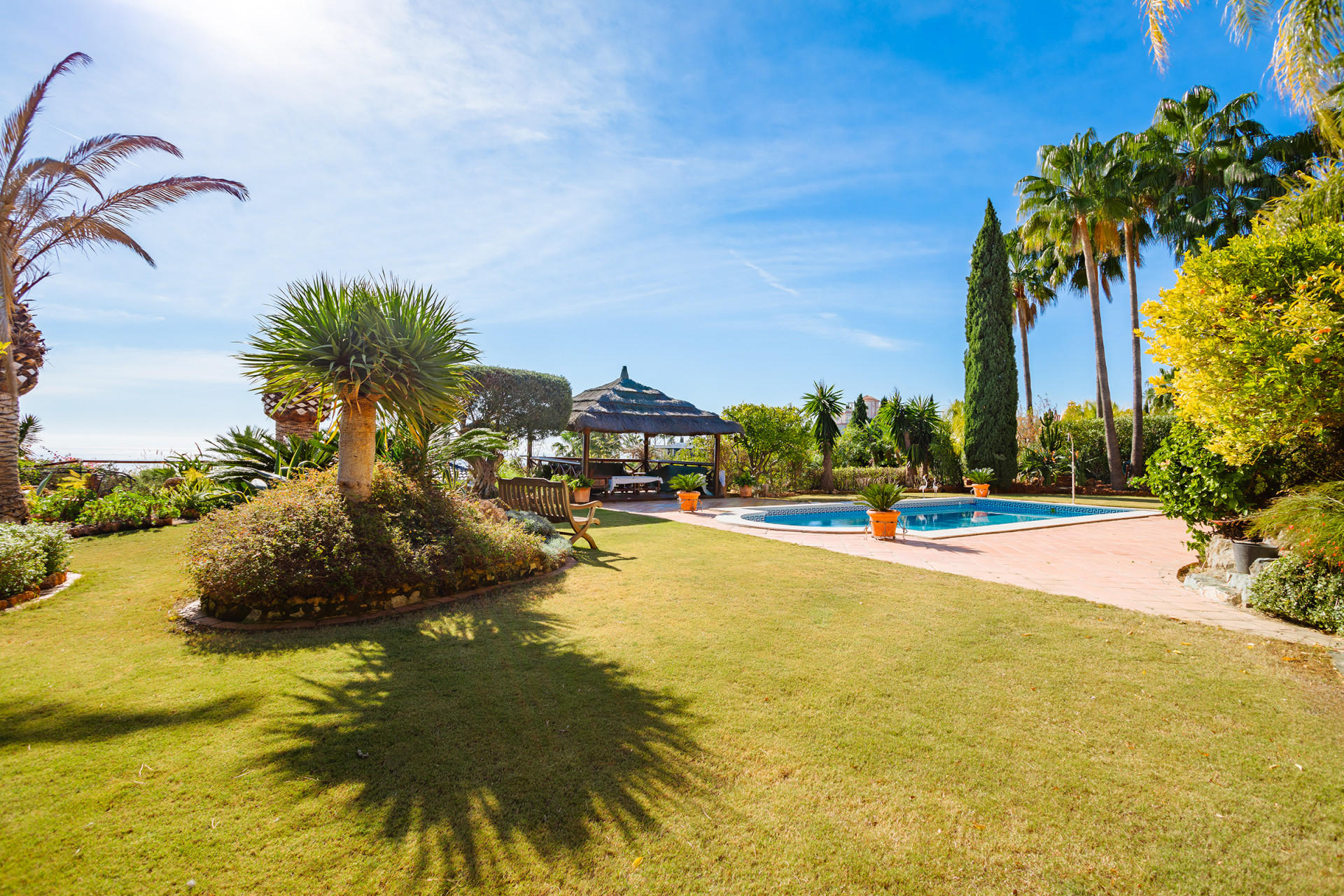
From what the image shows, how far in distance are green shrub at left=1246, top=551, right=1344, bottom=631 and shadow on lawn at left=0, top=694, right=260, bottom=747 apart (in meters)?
7.83

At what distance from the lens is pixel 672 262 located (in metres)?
15.6

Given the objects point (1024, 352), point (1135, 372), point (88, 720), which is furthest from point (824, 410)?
point (88, 720)

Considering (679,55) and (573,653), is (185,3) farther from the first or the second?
(573,653)

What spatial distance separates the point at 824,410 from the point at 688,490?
23.3 ft

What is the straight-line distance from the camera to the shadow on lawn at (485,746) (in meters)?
2.21

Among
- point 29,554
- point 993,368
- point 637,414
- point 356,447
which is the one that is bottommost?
point 29,554

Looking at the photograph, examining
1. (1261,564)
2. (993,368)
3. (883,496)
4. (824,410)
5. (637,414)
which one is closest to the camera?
(1261,564)

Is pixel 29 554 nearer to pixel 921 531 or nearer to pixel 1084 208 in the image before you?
pixel 921 531

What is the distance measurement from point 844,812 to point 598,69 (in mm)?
9691

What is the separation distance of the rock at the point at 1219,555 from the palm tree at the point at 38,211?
15.2 m

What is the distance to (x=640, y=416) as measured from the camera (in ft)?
58.7

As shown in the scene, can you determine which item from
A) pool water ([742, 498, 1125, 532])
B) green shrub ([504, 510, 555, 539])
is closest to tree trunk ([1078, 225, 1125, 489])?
pool water ([742, 498, 1125, 532])

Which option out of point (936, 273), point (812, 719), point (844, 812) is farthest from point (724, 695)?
point (936, 273)

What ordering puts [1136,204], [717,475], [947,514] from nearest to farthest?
[947,514] → [717,475] → [1136,204]
